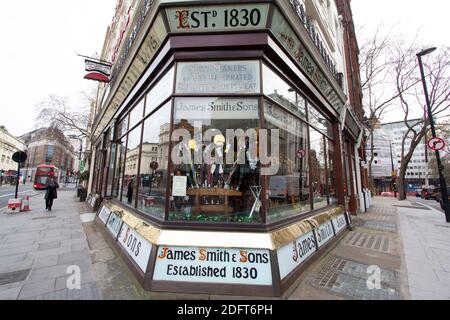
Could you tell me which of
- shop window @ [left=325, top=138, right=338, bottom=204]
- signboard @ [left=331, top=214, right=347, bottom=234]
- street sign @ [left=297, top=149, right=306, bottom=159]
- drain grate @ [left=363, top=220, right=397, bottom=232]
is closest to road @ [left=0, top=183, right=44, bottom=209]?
street sign @ [left=297, top=149, right=306, bottom=159]

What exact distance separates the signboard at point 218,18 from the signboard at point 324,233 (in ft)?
15.0

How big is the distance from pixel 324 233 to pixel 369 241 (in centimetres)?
176

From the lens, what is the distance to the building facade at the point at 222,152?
328 cm

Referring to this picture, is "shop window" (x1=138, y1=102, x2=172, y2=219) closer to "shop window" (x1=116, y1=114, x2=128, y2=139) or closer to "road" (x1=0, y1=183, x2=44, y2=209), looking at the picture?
"shop window" (x1=116, y1=114, x2=128, y2=139)

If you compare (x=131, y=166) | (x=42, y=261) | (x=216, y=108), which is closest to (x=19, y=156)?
(x=131, y=166)

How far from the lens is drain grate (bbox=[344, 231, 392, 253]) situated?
18.0 ft

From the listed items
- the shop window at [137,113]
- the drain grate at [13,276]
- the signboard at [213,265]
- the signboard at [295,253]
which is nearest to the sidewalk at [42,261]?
the drain grate at [13,276]

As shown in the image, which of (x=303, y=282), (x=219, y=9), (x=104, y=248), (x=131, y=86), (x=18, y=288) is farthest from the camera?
(x=131, y=86)

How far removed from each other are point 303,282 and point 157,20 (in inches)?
214

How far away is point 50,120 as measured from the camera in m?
23.9

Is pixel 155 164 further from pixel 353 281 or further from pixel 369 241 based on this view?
pixel 369 241

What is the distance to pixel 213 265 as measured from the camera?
127 inches
